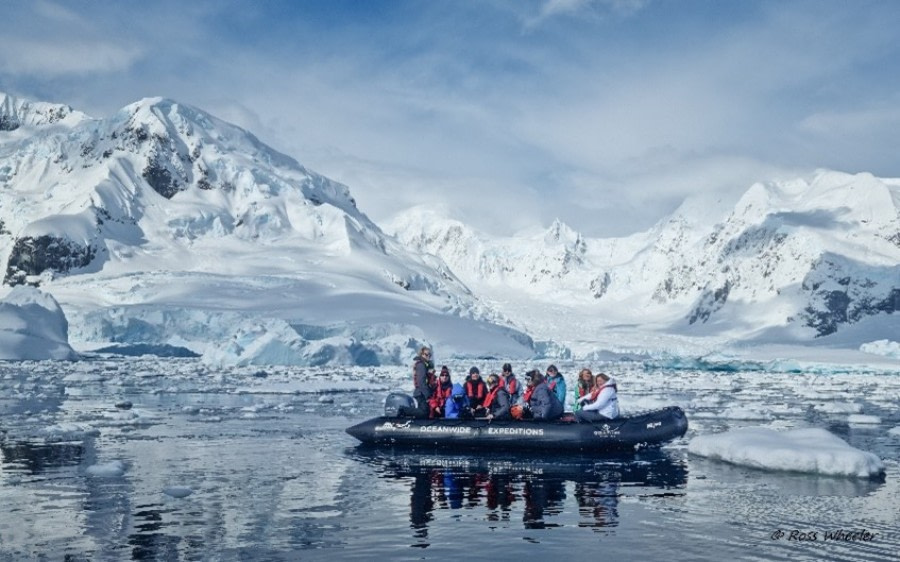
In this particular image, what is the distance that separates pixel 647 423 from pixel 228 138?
15541 centimetres

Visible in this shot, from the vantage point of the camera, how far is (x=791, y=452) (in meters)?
15.0

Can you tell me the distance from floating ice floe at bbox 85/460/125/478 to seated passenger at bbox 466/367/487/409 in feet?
24.4

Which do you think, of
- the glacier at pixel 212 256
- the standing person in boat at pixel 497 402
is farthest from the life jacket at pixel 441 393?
the glacier at pixel 212 256

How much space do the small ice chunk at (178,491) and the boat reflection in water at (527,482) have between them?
331 centimetres

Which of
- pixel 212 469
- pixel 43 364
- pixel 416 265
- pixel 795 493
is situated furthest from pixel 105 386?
pixel 416 265

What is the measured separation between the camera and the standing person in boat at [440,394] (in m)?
19.5

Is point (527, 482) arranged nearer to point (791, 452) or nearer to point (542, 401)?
point (542, 401)

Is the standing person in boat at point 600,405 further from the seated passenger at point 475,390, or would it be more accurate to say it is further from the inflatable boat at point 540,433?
the seated passenger at point 475,390

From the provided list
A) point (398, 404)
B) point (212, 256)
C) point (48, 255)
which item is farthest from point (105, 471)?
point (48, 255)

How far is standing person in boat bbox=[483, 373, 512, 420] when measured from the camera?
18484mm

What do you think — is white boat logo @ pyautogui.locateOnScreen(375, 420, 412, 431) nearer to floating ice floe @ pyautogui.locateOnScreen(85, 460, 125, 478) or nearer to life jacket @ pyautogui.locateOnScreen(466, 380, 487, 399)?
life jacket @ pyautogui.locateOnScreen(466, 380, 487, 399)

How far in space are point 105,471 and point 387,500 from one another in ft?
16.9

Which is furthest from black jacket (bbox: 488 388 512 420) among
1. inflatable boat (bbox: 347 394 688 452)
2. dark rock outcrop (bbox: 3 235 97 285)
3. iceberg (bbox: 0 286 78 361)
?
dark rock outcrop (bbox: 3 235 97 285)

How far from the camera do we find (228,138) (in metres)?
164
